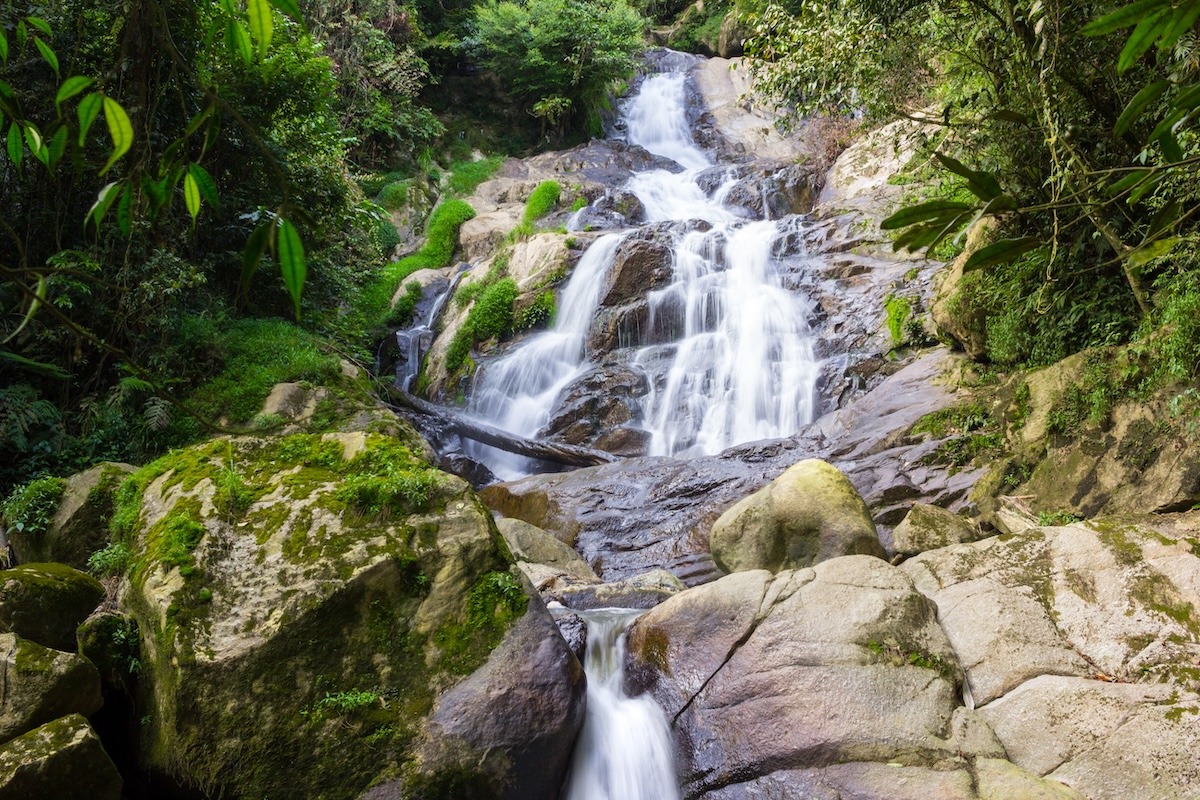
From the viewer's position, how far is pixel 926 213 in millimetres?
1202

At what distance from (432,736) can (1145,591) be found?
3971 mm

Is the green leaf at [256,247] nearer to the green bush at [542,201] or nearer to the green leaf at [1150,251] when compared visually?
the green leaf at [1150,251]

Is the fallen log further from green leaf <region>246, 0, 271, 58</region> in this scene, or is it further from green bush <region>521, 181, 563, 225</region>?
green bush <region>521, 181, 563, 225</region>

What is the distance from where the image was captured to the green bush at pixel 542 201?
1816cm

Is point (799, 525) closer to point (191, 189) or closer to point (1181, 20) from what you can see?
point (1181, 20)

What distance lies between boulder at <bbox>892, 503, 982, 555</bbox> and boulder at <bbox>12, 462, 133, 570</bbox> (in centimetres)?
618

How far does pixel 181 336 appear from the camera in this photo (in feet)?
27.6

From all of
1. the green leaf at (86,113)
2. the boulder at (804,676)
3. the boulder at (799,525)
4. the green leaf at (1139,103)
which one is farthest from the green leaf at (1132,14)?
the boulder at (799,525)

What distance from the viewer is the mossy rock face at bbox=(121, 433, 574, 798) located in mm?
3348

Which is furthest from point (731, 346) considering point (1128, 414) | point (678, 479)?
point (1128, 414)

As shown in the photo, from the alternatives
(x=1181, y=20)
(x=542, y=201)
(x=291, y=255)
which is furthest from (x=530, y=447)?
(x=542, y=201)

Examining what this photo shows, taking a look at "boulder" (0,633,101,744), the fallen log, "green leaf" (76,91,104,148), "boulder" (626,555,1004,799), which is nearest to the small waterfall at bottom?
"boulder" (626,555,1004,799)

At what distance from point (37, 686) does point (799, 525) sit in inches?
200

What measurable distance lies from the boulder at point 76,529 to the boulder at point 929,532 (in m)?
6.18
